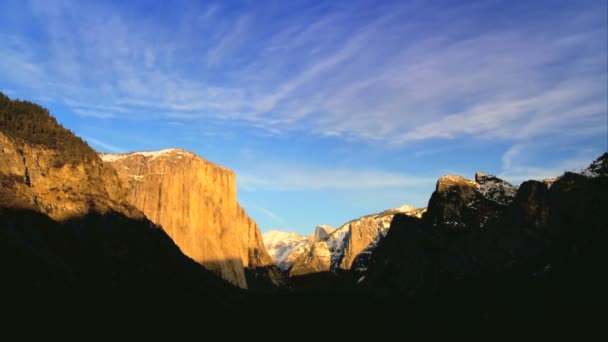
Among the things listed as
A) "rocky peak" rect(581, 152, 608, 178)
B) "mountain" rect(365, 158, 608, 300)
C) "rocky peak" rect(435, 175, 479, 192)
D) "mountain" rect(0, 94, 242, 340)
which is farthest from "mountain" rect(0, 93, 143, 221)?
"rocky peak" rect(435, 175, 479, 192)

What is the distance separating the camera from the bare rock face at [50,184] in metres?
66.9

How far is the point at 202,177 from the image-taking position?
19612 cm

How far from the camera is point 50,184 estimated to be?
2918 inches

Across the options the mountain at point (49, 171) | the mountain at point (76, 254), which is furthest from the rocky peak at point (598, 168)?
the mountain at point (49, 171)

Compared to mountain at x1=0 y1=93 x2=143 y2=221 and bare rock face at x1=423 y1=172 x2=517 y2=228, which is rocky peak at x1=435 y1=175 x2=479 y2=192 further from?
mountain at x1=0 y1=93 x2=143 y2=221

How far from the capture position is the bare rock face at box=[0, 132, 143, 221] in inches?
2633

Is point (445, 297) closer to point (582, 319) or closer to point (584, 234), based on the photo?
point (584, 234)

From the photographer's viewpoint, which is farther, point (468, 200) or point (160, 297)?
point (468, 200)

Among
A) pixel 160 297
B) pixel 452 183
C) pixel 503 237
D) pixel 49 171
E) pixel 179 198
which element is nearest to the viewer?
pixel 49 171

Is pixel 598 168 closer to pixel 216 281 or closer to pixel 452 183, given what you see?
pixel 452 183

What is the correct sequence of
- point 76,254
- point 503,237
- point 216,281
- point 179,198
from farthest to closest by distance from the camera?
point 179,198
point 503,237
point 216,281
point 76,254

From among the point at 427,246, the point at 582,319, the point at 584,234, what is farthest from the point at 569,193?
the point at 427,246

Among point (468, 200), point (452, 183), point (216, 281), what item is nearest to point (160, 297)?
point (216, 281)

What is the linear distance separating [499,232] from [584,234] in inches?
1128
